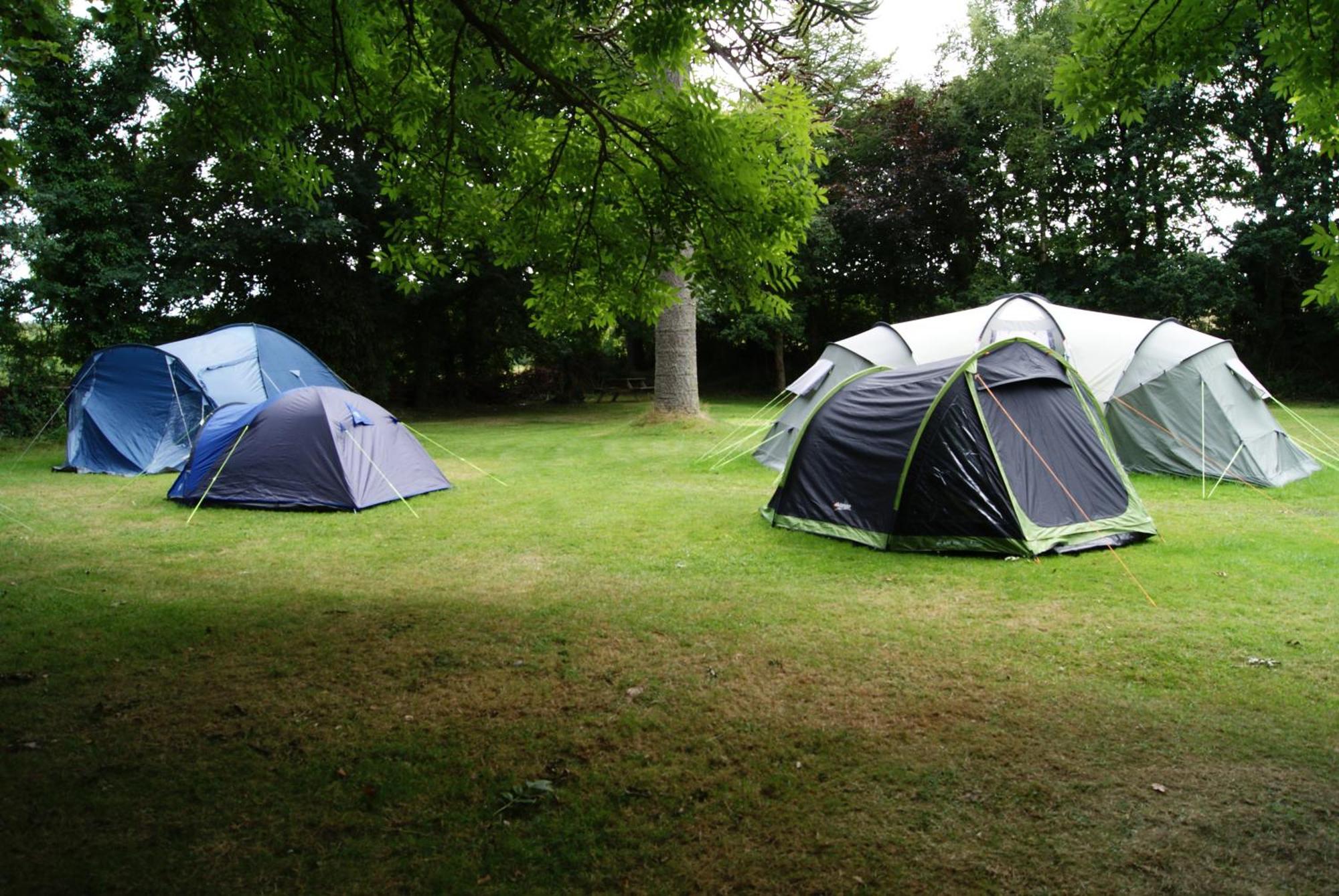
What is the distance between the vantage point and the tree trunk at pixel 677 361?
51.4 ft

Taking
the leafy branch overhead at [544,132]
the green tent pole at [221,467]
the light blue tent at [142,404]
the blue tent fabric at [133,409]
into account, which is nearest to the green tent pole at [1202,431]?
the leafy branch overhead at [544,132]

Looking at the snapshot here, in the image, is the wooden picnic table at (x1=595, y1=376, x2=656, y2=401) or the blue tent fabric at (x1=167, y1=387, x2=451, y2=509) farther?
the wooden picnic table at (x1=595, y1=376, x2=656, y2=401)

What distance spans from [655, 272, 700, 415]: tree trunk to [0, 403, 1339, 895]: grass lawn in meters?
8.69

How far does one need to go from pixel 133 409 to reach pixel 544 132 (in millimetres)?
9827

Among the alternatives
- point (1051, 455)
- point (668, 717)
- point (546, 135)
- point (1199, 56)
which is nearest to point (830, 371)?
point (1051, 455)

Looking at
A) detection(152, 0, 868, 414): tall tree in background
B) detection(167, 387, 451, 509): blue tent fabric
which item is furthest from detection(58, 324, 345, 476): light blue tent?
detection(152, 0, 868, 414): tall tree in background

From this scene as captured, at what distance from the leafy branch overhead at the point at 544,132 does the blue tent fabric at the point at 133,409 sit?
742cm

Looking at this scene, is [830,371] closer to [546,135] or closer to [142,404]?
[546,135]

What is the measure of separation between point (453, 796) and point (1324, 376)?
86.3 ft

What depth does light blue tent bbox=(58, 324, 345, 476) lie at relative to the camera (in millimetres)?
12070

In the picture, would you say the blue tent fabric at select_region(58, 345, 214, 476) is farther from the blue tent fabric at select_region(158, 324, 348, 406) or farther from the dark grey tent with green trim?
the dark grey tent with green trim

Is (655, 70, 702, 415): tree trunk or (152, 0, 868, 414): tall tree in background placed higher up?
(152, 0, 868, 414): tall tree in background

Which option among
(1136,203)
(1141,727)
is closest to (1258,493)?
(1141,727)

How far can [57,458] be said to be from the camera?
44.5 feet
